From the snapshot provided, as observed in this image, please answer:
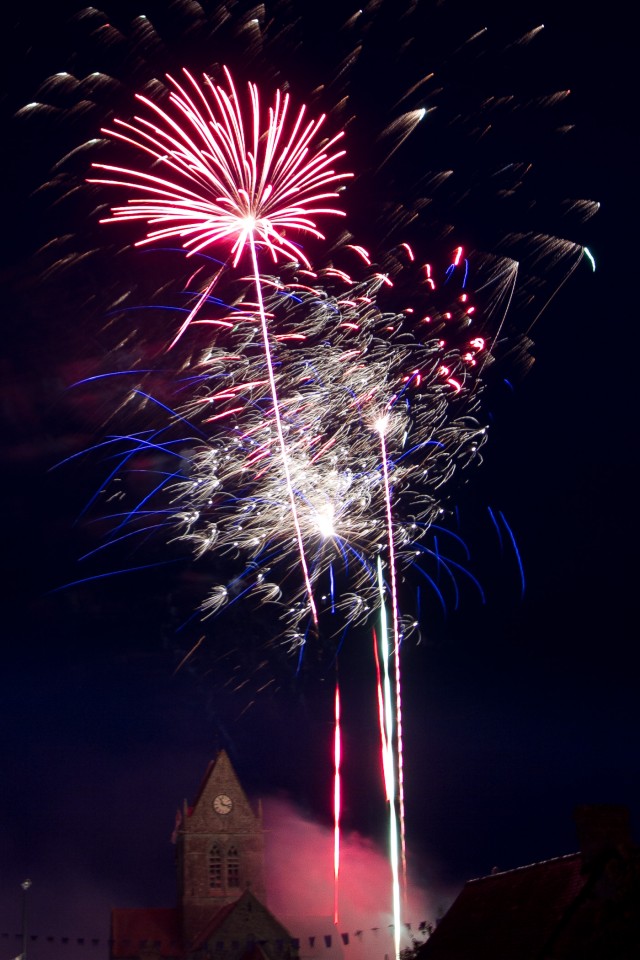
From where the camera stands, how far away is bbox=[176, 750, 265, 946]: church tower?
69.6m

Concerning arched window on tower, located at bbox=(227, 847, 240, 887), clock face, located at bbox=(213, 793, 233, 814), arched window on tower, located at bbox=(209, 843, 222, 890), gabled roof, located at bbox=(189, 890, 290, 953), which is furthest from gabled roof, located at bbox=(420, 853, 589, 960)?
clock face, located at bbox=(213, 793, 233, 814)

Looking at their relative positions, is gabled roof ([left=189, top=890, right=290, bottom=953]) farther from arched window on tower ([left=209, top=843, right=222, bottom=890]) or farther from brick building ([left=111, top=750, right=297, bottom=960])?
arched window on tower ([left=209, top=843, right=222, bottom=890])

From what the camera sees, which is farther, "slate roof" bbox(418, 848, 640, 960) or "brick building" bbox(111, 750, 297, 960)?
"brick building" bbox(111, 750, 297, 960)

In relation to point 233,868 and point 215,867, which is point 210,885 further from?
point 233,868

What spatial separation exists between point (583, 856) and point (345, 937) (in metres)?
50.1

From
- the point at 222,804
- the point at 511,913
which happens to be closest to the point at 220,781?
the point at 222,804

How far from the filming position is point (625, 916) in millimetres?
19406

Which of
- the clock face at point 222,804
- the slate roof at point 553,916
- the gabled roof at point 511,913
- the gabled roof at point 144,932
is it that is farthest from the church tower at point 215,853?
the slate roof at point 553,916

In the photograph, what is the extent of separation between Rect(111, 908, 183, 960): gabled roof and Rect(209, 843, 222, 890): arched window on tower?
360 centimetres

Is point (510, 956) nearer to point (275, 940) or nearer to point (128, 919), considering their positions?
point (275, 940)

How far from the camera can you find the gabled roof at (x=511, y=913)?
68.3ft

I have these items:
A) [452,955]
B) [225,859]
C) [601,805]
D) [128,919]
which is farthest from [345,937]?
[601,805]

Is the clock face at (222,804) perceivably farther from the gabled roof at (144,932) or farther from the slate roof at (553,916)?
the slate roof at (553,916)

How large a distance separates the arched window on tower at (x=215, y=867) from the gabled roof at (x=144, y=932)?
3.60 meters
